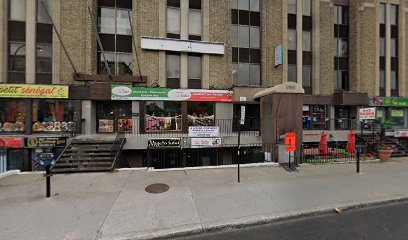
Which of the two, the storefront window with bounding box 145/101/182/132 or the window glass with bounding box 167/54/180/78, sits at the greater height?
the window glass with bounding box 167/54/180/78

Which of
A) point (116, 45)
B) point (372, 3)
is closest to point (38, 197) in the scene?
point (116, 45)

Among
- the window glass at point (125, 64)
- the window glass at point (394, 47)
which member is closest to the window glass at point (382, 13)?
the window glass at point (394, 47)

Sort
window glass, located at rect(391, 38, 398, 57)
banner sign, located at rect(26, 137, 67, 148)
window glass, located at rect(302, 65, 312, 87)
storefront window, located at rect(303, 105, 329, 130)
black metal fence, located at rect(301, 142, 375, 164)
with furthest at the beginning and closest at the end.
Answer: window glass, located at rect(391, 38, 398, 57) → window glass, located at rect(302, 65, 312, 87) → storefront window, located at rect(303, 105, 329, 130) → banner sign, located at rect(26, 137, 67, 148) → black metal fence, located at rect(301, 142, 375, 164)

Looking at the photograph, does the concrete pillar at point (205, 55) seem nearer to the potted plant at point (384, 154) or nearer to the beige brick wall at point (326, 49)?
the beige brick wall at point (326, 49)

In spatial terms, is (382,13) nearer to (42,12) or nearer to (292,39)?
(292,39)

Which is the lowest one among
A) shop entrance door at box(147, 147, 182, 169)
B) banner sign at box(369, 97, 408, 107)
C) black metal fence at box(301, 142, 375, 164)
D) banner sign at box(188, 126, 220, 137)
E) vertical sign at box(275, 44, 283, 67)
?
shop entrance door at box(147, 147, 182, 169)

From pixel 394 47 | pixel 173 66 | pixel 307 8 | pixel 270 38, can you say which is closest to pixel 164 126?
pixel 173 66

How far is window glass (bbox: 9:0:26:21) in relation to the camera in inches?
568

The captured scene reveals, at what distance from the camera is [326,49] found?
64.7 feet

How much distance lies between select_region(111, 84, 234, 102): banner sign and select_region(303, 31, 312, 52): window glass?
949cm

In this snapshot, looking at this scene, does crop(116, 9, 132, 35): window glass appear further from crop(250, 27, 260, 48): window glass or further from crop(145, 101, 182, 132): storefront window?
crop(250, 27, 260, 48): window glass

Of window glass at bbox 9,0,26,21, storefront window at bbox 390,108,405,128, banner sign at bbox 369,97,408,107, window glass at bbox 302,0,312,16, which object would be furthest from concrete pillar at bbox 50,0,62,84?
storefront window at bbox 390,108,405,128

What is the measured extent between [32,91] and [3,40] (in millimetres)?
4195

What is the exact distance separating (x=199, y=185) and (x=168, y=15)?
14.8 m
